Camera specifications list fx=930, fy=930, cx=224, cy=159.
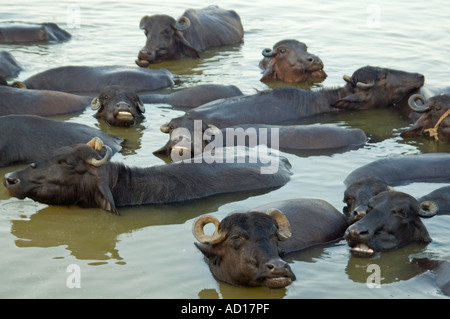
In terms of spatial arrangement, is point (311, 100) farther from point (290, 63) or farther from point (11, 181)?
point (11, 181)

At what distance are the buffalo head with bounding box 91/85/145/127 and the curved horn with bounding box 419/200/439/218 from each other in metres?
5.50

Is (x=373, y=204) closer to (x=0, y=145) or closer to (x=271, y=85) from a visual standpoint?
(x=0, y=145)

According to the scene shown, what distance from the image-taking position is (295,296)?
8258mm

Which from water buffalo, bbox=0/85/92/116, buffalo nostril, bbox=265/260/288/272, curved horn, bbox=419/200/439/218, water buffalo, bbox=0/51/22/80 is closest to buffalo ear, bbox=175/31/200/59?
water buffalo, bbox=0/51/22/80

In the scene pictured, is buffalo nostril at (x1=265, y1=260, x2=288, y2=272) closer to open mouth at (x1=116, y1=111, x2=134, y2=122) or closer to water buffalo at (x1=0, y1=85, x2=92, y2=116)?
open mouth at (x1=116, y1=111, x2=134, y2=122)

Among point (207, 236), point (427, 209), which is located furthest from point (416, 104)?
point (207, 236)

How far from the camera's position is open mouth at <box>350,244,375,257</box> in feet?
29.7

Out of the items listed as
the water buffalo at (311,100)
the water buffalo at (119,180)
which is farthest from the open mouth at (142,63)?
the water buffalo at (119,180)

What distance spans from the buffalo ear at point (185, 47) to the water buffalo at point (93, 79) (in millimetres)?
1956

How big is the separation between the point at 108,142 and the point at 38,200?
2327 mm

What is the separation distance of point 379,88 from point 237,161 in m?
4.67

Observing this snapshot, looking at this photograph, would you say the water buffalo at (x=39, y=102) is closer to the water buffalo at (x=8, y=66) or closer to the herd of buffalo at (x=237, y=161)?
the herd of buffalo at (x=237, y=161)

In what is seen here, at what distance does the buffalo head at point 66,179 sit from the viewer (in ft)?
32.8

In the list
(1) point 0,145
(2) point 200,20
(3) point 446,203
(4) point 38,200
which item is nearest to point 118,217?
(4) point 38,200
